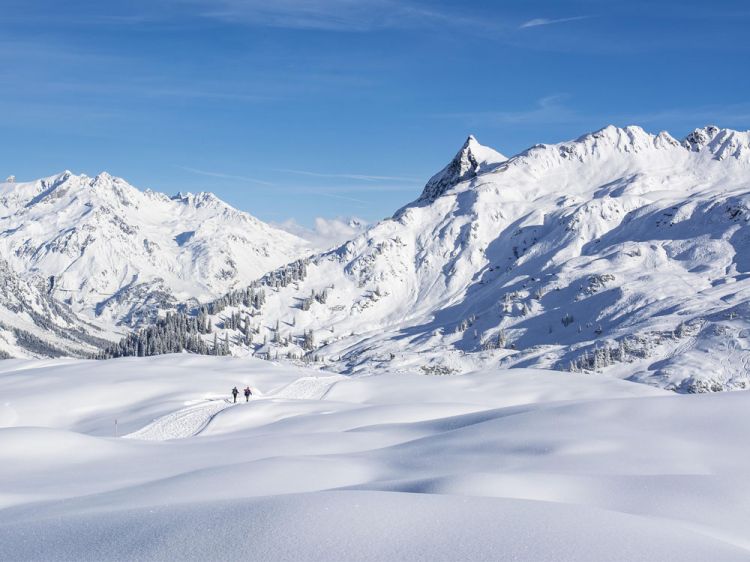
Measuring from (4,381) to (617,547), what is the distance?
67.2 m

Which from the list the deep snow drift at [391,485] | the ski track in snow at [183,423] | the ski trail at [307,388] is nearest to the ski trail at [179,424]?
the ski track in snow at [183,423]

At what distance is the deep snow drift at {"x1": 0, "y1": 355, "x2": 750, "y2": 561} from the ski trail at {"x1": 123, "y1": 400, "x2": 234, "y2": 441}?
20 cm

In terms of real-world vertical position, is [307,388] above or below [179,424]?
above

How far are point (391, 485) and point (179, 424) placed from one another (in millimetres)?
31053

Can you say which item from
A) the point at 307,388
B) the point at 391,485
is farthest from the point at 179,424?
the point at 391,485

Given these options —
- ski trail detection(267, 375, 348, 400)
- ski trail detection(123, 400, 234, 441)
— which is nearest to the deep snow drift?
ski trail detection(123, 400, 234, 441)

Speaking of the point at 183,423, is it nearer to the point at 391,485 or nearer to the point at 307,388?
the point at 307,388

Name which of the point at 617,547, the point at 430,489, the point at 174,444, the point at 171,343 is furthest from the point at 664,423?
the point at 171,343

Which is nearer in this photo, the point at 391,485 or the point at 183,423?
the point at 391,485

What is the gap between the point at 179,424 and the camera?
45312mm

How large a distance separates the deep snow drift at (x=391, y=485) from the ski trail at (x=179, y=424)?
0.20 meters

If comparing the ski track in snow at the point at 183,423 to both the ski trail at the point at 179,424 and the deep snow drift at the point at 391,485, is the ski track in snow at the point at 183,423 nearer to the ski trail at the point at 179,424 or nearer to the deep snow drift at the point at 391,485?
the ski trail at the point at 179,424

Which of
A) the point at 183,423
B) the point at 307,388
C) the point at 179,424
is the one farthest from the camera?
the point at 307,388

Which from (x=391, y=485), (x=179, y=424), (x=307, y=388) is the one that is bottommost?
(x=179, y=424)
